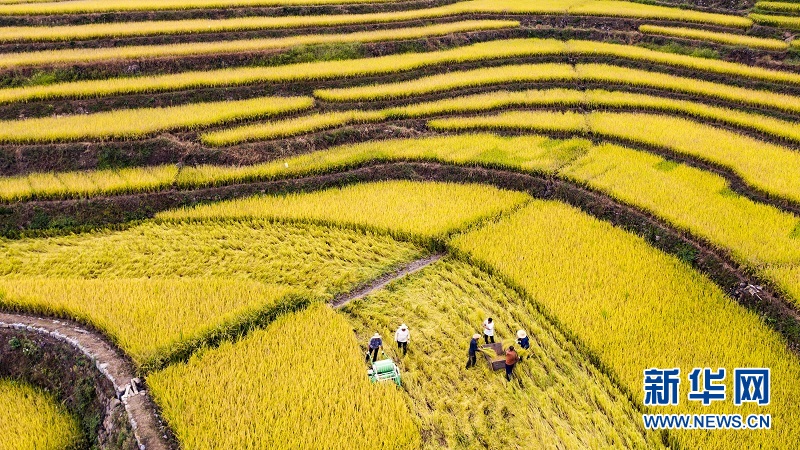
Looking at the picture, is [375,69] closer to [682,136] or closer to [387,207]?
[387,207]

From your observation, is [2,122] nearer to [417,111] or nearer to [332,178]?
[332,178]

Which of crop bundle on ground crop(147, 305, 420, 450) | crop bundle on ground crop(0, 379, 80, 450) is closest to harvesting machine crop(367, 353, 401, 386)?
crop bundle on ground crop(147, 305, 420, 450)

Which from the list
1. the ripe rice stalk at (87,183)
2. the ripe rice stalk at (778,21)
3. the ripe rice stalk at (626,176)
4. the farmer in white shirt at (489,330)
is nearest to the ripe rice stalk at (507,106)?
the ripe rice stalk at (626,176)

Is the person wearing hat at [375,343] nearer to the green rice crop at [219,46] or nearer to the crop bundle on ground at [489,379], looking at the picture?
the crop bundle on ground at [489,379]

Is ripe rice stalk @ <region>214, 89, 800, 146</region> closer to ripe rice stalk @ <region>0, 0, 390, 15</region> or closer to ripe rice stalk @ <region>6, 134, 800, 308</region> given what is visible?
ripe rice stalk @ <region>6, 134, 800, 308</region>

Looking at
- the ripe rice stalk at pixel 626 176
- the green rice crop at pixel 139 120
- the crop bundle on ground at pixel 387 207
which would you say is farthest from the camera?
the green rice crop at pixel 139 120

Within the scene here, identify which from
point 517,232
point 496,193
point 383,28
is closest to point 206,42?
point 383,28
